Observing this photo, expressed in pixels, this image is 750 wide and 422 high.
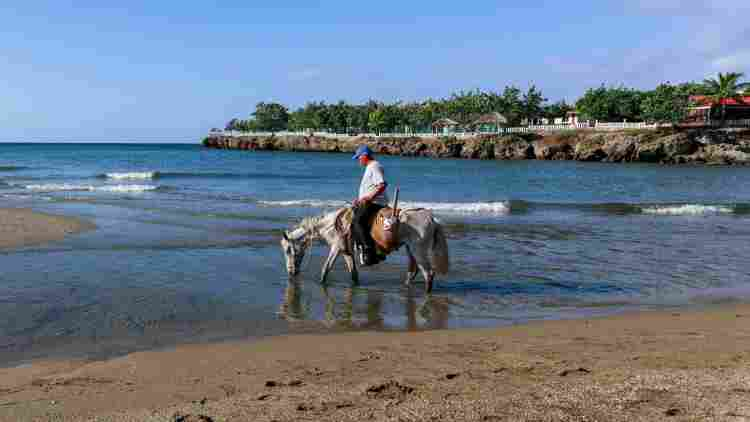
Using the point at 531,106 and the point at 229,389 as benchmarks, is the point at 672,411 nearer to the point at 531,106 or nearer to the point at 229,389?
the point at 229,389

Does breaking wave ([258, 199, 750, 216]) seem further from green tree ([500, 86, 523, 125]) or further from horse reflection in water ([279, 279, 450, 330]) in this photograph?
green tree ([500, 86, 523, 125])

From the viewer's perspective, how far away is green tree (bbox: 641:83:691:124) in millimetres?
91000

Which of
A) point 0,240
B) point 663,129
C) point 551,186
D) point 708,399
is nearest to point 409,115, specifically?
point 663,129

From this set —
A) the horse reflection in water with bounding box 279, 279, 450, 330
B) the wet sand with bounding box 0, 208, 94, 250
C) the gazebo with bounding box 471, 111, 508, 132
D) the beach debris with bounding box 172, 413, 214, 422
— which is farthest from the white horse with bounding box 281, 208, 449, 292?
the gazebo with bounding box 471, 111, 508, 132

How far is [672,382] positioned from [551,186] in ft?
129

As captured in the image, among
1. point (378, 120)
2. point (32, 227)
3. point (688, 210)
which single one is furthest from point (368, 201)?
point (378, 120)

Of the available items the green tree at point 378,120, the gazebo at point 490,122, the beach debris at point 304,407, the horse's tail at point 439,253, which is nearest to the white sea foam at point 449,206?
the horse's tail at point 439,253

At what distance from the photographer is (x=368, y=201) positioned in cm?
1019

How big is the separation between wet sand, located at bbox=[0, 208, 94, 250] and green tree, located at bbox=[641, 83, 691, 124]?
91.6 m

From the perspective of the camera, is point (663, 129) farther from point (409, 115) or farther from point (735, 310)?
point (735, 310)

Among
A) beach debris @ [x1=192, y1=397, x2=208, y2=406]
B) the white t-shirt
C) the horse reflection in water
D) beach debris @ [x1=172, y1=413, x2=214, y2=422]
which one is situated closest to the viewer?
beach debris @ [x1=172, y1=413, x2=214, y2=422]

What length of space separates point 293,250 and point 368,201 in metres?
1.99

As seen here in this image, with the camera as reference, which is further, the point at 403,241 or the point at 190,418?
the point at 403,241

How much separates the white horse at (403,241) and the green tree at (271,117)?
180460 millimetres
